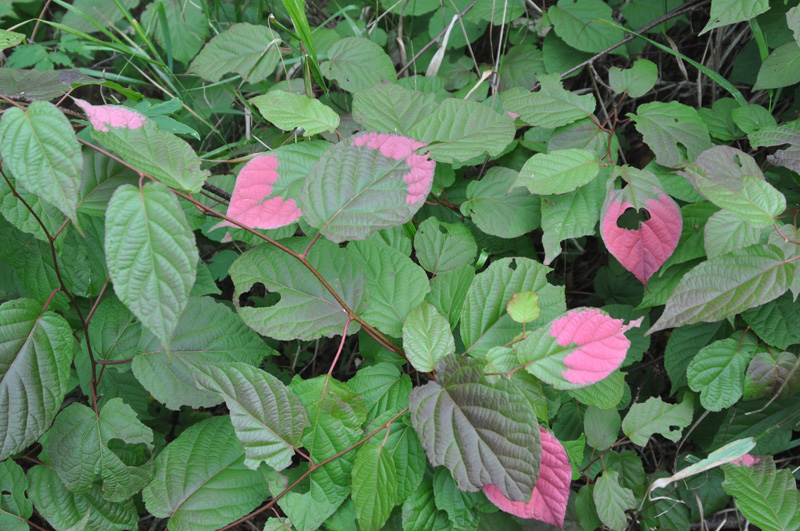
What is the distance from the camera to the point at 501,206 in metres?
1.30

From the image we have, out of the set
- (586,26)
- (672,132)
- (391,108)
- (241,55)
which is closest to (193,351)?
(391,108)

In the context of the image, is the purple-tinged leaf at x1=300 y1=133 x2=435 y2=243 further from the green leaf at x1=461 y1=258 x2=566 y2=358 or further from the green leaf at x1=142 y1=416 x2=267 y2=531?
the green leaf at x1=142 y1=416 x2=267 y2=531

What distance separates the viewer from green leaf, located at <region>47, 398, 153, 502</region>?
110 centimetres

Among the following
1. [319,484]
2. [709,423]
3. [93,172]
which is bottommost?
[709,423]

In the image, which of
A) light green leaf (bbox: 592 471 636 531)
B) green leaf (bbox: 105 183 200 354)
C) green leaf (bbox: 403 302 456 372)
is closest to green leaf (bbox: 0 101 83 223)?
green leaf (bbox: 105 183 200 354)

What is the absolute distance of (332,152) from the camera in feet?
3.27

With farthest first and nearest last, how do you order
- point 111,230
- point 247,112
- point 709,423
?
1. point 247,112
2. point 709,423
3. point 111,230

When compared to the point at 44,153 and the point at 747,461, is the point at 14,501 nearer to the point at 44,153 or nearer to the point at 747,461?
the point at 44,153

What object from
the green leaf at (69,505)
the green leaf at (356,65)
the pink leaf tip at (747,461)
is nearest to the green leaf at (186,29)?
the green leaf at (356,65)

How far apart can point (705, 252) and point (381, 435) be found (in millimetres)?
785

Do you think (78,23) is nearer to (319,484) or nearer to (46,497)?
(46,497)

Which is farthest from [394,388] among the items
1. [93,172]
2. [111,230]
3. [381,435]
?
[93,172]

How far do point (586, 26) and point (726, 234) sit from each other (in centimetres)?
87

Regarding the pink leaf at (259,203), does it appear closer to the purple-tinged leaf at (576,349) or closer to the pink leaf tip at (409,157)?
the pink leaf tip at (409,157)
